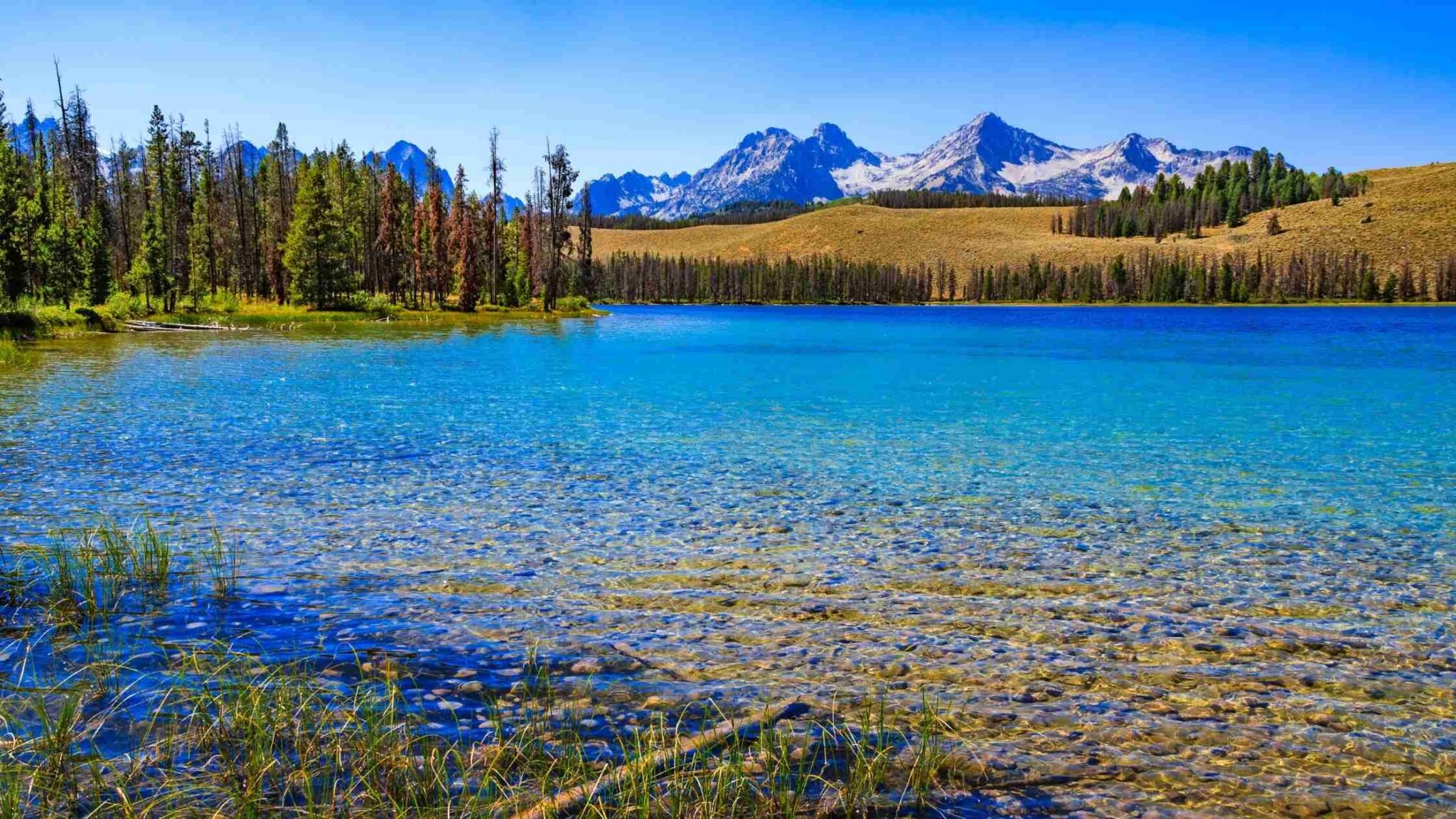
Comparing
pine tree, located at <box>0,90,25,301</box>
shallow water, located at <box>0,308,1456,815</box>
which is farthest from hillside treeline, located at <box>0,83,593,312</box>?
shallow water, located at <box>0,308,1456,815</box>

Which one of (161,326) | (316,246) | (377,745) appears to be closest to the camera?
(377,745)

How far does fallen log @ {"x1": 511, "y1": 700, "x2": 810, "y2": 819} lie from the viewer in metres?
5.07

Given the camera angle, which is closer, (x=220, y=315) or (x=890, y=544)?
(x=890, y=544)

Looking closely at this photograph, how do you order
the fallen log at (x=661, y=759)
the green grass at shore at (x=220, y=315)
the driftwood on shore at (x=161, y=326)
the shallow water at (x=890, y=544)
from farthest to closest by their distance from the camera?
the driftwood on shore at (x=161, y=326) → the green grass at shore at (x=220, y=315) → the shallow water at (x=890, y=544) → the fallen log at (x=661, y=759)

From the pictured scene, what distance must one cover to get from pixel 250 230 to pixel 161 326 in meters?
46.0

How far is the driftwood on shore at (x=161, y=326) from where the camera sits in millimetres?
60000

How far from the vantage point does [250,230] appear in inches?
4011

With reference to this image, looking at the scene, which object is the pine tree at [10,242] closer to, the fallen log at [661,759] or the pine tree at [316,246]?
the pine tree at [316,246]

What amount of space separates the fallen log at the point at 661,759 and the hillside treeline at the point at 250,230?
208ft

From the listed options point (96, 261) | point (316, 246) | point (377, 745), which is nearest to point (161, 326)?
point (96, 261)

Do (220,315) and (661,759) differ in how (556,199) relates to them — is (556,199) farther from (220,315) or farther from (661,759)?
(661,759)

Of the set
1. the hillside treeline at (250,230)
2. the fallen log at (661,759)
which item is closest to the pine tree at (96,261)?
the hillside treeline at (250,230)

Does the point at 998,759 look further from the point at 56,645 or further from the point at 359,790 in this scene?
the point at 56,645

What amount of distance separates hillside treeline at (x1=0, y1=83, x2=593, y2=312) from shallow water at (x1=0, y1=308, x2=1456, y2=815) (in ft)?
123
